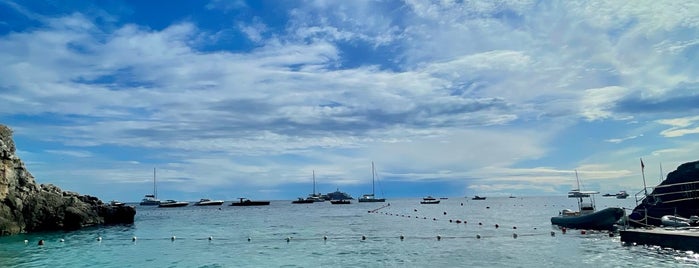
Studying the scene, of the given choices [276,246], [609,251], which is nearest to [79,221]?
[276,246]

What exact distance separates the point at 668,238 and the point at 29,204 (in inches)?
2524

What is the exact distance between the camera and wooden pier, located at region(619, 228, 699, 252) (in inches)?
1126

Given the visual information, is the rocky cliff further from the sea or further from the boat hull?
the boat hull

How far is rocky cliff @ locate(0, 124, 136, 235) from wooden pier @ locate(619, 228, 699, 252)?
5909cm

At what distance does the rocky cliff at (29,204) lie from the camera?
50812 mm

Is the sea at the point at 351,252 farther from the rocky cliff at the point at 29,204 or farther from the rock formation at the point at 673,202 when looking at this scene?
the rock formation at the point at 673,202

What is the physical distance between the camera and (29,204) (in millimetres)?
56219

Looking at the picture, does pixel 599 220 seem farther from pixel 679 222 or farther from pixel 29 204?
pixel 29 204

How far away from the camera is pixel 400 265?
96.2 feet

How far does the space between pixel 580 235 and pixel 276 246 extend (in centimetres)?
2877

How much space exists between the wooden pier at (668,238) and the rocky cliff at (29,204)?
59.1m

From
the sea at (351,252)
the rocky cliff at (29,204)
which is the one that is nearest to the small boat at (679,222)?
the sea at (351,252)

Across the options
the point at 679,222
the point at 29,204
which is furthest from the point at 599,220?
the point at 29,204

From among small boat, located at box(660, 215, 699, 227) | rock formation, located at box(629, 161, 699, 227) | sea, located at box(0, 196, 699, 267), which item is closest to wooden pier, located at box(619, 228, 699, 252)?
sea, located at box(0, 196, 699, 267)
